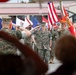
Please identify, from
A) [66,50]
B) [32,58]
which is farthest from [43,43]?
[32,58]

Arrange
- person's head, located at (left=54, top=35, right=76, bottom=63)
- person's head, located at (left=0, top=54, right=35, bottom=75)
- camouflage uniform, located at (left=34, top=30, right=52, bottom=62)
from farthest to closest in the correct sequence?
camouflage uniform, located at (left=34, top=30, right=52, bottom=62)
person's head, located at (left=54, top=35, right=76, bottom=63)
person's head, located at (left=0, top=54, right=35, bottom=75)

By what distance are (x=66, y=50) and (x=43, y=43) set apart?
12.6 meters

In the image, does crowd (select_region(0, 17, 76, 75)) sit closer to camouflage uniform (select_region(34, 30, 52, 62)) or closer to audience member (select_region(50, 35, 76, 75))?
audience member (select_region(50, 35, 76, 75))

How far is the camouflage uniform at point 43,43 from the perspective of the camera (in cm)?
1505

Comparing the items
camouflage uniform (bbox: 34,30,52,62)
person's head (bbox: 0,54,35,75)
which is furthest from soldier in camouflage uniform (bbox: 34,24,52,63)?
person's head (bbox: 0,54,35,75)

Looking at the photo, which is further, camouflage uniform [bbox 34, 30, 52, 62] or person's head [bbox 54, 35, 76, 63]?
camouflage uniform [bbox 34, 30, 52, 62]

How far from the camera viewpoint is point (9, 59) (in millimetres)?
2346

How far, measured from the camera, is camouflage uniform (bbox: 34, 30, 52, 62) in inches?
593

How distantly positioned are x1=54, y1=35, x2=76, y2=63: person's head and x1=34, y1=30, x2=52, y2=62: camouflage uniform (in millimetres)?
12268

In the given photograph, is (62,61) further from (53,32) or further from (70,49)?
(53,32)

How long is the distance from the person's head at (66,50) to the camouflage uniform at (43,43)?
1227cm

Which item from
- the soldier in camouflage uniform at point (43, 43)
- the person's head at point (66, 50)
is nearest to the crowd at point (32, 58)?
the person's head at point (66, 50)

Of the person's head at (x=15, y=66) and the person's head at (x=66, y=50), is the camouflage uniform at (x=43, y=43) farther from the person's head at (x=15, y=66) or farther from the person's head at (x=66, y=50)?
the person's head at (x=15, y=66)

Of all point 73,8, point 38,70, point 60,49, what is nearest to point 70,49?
point 60,49
